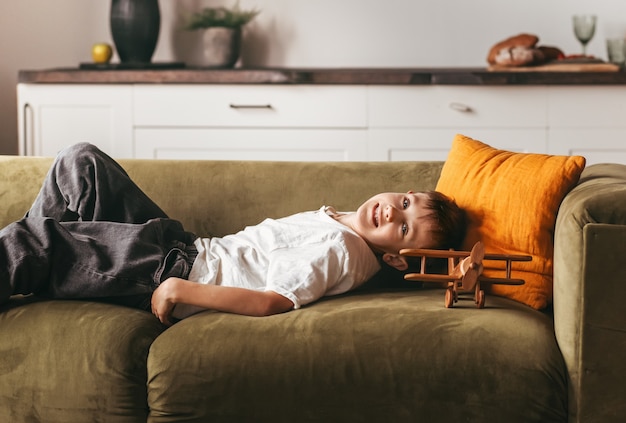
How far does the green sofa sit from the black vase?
218 cm

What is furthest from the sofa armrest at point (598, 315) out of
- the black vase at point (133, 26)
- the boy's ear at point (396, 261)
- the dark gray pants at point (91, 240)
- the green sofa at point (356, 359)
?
the black vase at point (133, 26)

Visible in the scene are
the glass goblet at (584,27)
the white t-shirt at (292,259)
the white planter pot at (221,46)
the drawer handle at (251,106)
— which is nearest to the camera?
the white t-shirt at (292,259)

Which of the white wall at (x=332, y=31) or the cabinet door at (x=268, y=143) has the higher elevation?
the white wall at (x=332, y=31)

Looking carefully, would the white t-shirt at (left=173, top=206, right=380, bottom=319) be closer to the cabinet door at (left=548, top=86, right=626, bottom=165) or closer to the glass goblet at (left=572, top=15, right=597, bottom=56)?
the cabinet door at (left=548, top=86, right=626, bottom=165)

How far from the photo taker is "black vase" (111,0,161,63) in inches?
148

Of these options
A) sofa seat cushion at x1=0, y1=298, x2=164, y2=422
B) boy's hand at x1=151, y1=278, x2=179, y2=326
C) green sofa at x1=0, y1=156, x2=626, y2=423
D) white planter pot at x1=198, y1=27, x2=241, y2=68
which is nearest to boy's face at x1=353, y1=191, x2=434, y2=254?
green sofa at x1=0, y1=156, x2=626, y2=423

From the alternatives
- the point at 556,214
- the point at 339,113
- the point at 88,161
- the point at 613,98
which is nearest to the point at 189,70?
the point at 339,113

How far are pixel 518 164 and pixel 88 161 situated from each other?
1.01 m

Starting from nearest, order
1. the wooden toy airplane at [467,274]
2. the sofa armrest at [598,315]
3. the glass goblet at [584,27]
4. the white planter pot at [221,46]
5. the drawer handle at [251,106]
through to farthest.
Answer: the sofa armrest at [598,315] → the wooden toy airplane at [467,274] → the drawer handle at [251,106] → the glass goblet at [584,27] → the white planter pot at [221,46]

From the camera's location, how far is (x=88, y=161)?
2.14 m

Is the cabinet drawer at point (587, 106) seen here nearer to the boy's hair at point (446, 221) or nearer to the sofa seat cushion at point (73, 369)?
the boy's hair at point (446, 221)

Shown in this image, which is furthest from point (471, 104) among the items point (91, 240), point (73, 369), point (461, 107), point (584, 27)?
point (73, 369)

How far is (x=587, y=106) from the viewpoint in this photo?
3383 mm

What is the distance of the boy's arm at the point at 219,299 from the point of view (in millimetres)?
1786
